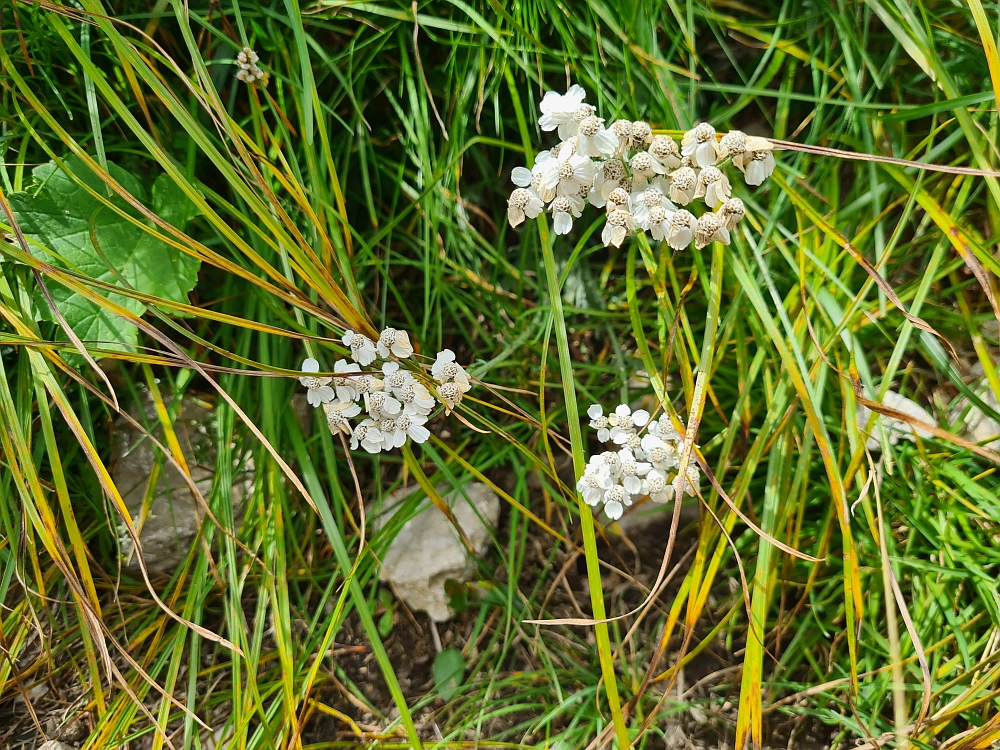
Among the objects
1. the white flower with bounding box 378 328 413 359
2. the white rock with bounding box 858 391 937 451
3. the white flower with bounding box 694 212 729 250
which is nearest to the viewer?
the white flower with bounding box 694 212 729 250

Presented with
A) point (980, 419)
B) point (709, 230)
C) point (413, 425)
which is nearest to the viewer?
point (709, 230)

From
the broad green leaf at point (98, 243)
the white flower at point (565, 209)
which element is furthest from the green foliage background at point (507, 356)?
the white flower at point (565, 209)

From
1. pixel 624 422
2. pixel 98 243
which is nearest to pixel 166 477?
pixel 98 243

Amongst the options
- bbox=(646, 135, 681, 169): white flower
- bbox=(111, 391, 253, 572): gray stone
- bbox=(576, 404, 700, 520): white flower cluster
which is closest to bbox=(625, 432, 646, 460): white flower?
bbox=(576, 404, 700, 520): white flower cluster

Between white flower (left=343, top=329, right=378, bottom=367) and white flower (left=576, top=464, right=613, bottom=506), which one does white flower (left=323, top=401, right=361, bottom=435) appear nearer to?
white flower (left=343, top=329, right=378, bottom=367)

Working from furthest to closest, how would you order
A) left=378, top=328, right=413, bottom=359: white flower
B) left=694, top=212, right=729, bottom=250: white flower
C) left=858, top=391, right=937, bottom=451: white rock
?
left=858, top=391, right=937, bottom=451: white rock < left=378, top=328, right=413, bottom=359: white flower < left=694, top=212, right=729, bottom=250: white flower

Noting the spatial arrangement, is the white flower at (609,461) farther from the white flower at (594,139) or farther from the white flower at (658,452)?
the white flower at (594,139)

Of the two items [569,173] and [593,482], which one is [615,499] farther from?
[569,173]
